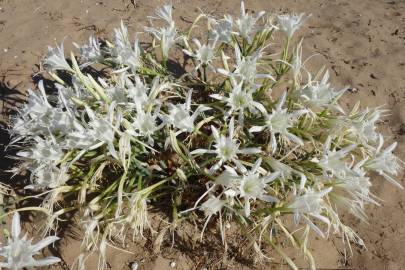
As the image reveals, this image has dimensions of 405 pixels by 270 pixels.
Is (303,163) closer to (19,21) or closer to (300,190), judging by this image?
(300,190)

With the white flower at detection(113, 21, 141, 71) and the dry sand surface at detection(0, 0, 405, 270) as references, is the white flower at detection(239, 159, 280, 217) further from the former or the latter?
the white flower at detection(113, 21, 141, 71)

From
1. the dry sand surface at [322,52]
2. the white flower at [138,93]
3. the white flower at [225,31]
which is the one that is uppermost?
the white flower at [225,31]

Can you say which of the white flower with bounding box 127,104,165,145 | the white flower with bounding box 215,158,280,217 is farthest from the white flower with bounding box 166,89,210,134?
the white flower with bounding box 215,158,280,217

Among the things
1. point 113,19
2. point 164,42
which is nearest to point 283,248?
point 164,42

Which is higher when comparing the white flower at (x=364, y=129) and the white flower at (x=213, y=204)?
the white flower at (x=364, y=129)

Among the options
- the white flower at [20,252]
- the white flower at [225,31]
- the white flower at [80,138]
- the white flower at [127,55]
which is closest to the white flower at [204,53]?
the white flower at [225,31]

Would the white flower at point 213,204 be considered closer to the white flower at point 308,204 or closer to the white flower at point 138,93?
the white flower at point 308,204

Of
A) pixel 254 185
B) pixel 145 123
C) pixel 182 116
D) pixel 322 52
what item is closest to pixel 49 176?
pixel 145 123

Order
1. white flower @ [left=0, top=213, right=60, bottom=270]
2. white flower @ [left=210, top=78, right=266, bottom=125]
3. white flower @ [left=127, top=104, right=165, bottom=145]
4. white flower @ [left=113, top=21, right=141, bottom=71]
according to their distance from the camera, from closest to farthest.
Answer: white flower @ [left=0, top=213, right=60, bottom=270] < white flower @ [left=127, top=104, right=165, bottom=145] < white flower @ [left=210, top=78, right=266, bottom=125] < white flower @ [left=113, top=21, right=141, bottom=71]

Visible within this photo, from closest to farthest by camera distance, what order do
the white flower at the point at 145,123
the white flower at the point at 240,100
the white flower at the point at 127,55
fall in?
the white flower at the point at 145,123
the white flower at the point at 240,100
the white flower at the point at 127,55
